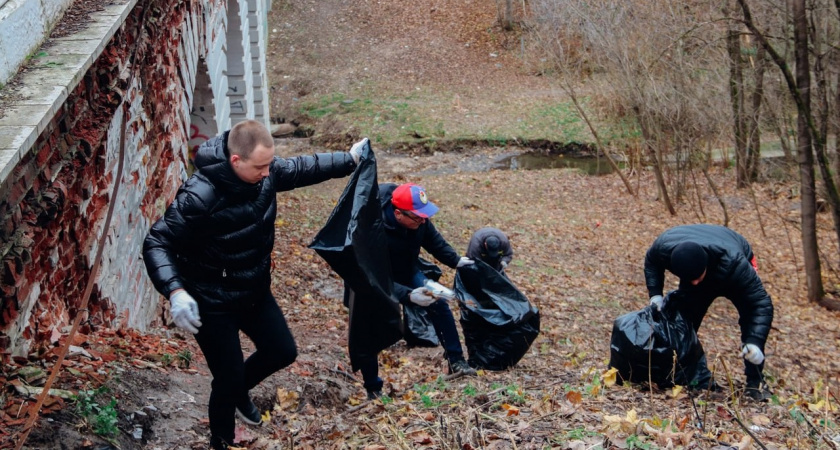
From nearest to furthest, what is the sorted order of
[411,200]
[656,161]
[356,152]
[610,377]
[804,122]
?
1. [356,152]
2. [411,200]
3. [610,377]
4. [804,122]
5. [656,161]

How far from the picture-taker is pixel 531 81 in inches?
901

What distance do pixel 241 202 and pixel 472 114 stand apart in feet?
56.2

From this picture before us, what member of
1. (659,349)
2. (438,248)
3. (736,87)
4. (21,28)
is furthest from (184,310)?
(736,87)

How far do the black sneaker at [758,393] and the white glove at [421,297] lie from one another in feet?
7.16

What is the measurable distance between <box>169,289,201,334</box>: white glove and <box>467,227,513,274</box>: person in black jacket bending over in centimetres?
286

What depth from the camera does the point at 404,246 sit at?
5203 millimetres

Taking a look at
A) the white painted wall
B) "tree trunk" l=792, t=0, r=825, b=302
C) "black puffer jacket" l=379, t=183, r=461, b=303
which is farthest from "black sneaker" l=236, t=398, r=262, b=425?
"tree trunk" l=792, t=0, r=825, b=302

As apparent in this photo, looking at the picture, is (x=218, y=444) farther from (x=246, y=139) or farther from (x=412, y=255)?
(x=412, y=255)

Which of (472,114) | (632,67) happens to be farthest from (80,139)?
(472,114)

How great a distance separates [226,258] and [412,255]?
1.90m

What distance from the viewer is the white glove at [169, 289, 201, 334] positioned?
10.7 feet

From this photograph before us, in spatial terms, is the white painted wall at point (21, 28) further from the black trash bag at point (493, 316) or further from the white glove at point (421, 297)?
the black trash bag at point (493, 316)

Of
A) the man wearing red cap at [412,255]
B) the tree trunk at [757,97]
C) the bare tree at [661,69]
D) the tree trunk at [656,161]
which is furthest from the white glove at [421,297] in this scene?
the tree trunk at [656,161]

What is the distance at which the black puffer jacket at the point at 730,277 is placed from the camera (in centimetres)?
494
